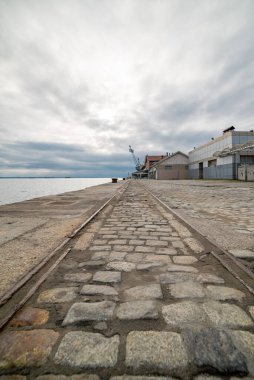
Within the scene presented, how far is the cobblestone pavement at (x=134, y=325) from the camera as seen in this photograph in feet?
4.60

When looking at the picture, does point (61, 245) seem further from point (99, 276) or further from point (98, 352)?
point (98, 352)

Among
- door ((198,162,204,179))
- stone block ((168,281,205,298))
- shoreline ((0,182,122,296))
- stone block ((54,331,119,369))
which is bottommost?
stone block ((168,281,205,298))

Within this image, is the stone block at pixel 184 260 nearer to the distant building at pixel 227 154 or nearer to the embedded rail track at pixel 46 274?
the embedded rail track at pixel 46 274

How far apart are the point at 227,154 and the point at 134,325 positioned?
35.0m

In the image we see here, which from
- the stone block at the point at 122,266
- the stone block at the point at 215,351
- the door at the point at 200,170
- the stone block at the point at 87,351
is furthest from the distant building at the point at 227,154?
the stone block at the point at 87,351

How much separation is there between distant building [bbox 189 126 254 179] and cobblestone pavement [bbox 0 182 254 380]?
2798 centimetres

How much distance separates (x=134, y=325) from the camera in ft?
5.86

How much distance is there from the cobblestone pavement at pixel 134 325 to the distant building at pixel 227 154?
27979 millimetres

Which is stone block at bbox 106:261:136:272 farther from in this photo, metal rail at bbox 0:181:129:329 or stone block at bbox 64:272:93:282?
metal rail at bbox 0:181:129:329

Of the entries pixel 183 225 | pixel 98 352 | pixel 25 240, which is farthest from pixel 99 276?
pixel 183 225

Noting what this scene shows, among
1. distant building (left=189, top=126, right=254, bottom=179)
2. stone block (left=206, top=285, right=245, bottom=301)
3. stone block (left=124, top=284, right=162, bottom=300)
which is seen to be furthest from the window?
stone block (left=124, top=284, right=162, bottom=300)

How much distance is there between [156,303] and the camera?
2.10 metres

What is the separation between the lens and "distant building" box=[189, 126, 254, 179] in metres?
30.8

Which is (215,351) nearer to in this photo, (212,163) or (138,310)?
(138,310)
